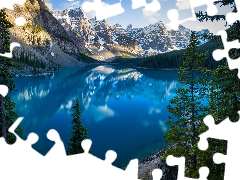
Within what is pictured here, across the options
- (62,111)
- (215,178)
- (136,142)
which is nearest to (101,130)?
(136,142)

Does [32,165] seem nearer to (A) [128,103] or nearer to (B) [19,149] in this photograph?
(B) [19,149]

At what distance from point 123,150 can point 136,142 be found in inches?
162

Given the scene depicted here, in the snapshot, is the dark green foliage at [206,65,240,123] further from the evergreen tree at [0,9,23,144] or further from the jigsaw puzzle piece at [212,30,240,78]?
the evergreen tree at [0,9,23,144]

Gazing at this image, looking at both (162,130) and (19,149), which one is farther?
(162,130)

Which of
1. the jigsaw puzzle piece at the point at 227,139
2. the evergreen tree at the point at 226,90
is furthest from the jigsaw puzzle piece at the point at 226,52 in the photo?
the evergreen tree at the point at 226,90

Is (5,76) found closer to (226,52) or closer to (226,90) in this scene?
(226,90)

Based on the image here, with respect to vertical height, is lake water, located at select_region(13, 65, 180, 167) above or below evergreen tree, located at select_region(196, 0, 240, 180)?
below

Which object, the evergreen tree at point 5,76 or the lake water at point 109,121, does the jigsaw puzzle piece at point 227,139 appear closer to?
the evergreen tree at point 5,76

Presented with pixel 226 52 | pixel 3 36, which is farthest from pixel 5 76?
pixel 226 52

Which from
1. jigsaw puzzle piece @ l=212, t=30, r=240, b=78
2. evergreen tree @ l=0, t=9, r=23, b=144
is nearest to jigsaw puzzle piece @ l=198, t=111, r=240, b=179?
jigsaw puzzle piece @ l=212, t=30, r=240, b=78

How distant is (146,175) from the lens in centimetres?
2419

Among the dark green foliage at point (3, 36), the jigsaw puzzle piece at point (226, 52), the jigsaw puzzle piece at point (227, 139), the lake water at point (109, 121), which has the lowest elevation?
the lake water at point (109, 121)

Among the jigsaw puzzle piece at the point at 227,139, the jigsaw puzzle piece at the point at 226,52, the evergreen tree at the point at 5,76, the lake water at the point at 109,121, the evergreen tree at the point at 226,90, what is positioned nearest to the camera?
the jigsaw puzzle piece at the point at 227,139

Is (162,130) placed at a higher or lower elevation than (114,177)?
lower
